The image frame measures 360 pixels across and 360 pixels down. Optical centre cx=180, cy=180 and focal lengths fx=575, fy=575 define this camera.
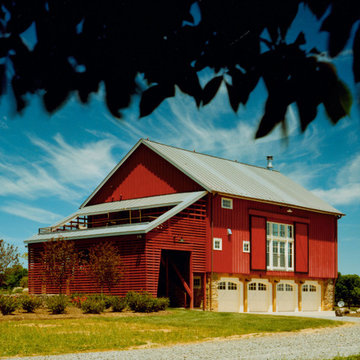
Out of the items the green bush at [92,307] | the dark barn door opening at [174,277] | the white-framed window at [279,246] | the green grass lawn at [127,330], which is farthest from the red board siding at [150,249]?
the white-framed window at [279,246]

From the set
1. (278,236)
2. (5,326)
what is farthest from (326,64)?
(278,236)

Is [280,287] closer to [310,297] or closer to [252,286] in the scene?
[252,286]

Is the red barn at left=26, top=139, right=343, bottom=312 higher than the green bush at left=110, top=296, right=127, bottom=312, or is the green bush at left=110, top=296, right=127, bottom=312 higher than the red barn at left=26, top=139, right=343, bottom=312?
the red barn at left=26, top=139, right=343, bottom=312

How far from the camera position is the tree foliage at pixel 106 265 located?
83.9ft

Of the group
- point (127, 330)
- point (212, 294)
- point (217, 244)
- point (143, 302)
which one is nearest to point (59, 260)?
point (143, 302)

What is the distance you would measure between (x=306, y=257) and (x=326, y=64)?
32.5m

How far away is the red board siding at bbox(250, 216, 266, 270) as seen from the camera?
30891 millimetres

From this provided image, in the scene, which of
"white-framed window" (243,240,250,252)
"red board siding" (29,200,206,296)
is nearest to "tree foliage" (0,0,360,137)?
"red board siding" (29,200,206,296)

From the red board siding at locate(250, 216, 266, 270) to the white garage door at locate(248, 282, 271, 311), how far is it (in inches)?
45.0

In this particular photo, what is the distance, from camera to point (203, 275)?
2866 cm

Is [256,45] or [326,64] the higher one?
[256,45]

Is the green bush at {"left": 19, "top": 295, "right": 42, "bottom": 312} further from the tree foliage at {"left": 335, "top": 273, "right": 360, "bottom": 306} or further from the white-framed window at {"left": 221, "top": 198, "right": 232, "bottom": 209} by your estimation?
the tree foliage at {"left": 335, "top": 273, "right": 360, "bottom": 306}

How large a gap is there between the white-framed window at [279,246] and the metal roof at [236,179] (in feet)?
4.81

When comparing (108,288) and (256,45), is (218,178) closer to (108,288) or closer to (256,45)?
(108,288)
